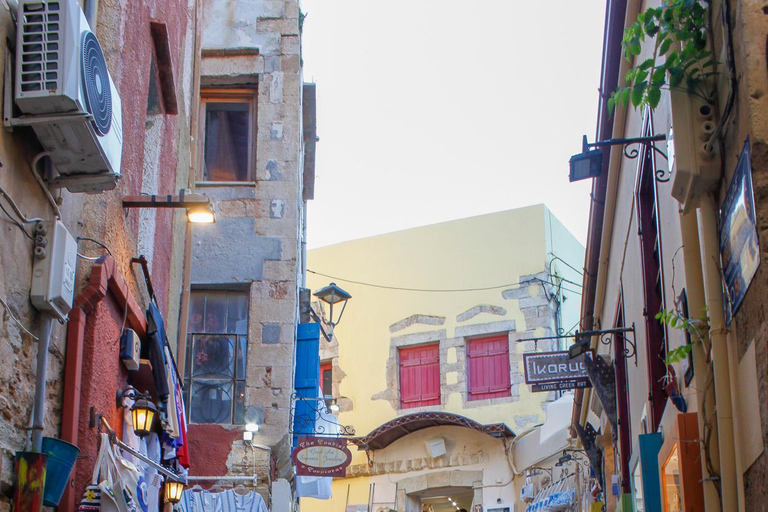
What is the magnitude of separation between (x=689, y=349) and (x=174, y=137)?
6.21 m

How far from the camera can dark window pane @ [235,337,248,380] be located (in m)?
13.4

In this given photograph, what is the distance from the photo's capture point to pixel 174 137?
9906 mm

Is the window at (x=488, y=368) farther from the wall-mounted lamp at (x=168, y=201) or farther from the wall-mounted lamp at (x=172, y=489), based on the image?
the wall-mounted lamp at (x=168, y=201)

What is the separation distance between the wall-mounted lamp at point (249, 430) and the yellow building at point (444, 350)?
7.50 metres

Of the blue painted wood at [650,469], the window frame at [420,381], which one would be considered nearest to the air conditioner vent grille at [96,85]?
the blue painted wood at [650,469]

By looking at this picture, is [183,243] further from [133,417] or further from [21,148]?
[21,148]

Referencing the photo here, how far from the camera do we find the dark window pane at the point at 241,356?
13.4 m

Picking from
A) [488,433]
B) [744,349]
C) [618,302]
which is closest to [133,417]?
[744,349]

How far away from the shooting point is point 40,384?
5305mm

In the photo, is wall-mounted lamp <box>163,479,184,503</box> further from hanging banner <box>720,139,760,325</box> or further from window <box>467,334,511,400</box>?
window <box>467,334,511,400</box>

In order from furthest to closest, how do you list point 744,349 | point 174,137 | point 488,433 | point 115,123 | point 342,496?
point 342,496, point 488,433, point 174,137, point 115,123, point 744,349

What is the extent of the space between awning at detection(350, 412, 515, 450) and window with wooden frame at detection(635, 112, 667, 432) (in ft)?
38.8

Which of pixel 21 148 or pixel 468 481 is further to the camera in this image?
pixel 468 481

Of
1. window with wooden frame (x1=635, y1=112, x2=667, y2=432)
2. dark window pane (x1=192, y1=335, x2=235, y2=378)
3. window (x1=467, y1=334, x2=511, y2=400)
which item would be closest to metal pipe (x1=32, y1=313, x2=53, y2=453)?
window with wooden frame (x1=635, y1=112, x2=667, y2=432)
